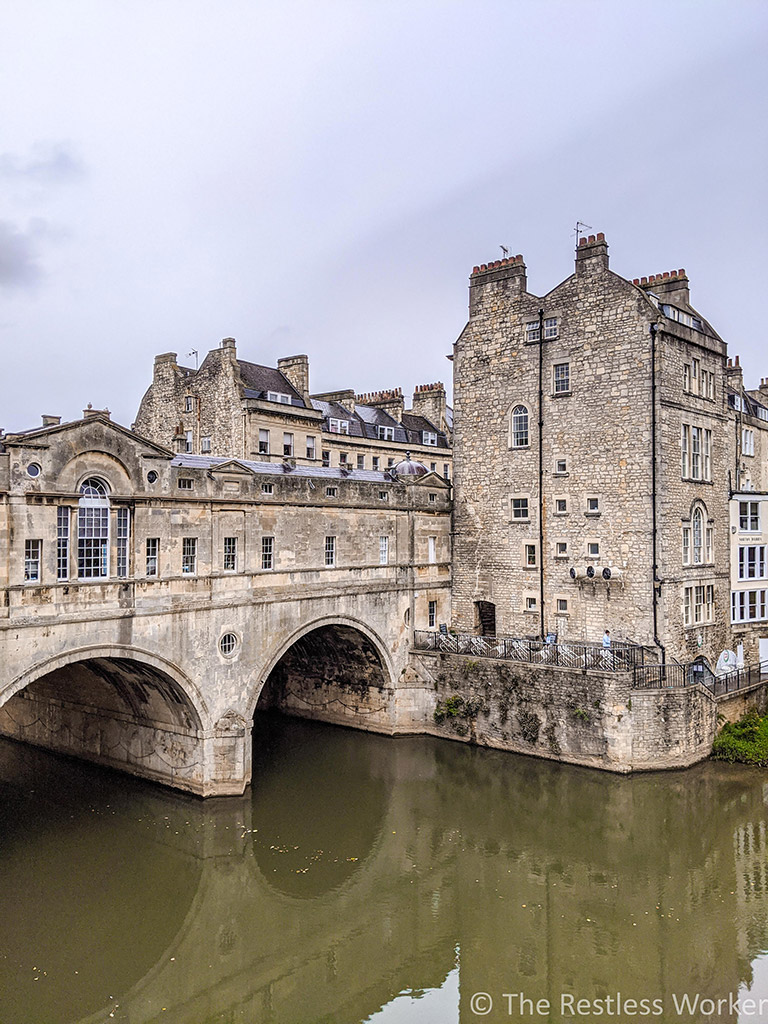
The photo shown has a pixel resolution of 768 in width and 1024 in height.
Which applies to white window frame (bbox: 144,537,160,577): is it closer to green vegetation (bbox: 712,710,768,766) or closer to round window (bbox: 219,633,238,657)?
round window (bbox: 219,633,238,657)

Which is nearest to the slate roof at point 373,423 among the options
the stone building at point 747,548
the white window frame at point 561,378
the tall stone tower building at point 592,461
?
the tall stone tower building at point 592,461

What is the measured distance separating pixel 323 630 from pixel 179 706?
24.8ft

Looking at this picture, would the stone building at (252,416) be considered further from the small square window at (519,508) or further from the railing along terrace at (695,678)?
the railing along terrace at (695,678)

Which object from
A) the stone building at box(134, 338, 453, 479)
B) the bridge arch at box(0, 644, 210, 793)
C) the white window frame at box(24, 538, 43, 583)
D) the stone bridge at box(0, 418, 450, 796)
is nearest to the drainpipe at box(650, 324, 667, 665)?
the stone bridge at box(0, 418, 450, 796)

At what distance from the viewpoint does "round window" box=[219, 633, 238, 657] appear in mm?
21953

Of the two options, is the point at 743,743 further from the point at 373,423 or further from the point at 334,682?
the point at 373,423

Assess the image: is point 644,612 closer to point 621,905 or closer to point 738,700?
point 738,700

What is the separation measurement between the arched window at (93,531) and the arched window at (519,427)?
50.9 feet

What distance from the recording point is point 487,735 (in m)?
26.5

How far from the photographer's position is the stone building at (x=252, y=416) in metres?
34.4

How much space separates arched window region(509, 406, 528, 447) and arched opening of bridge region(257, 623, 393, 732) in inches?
356

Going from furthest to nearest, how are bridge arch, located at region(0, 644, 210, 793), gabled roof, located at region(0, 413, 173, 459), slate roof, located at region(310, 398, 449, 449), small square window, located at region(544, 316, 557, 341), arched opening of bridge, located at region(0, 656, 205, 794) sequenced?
slate roof, located at region(310, 398, 449, 449) < small square window, located at region(544, 316, 557, 341) < arched opening of bridge, located at region(0, 656, 205, 794) < bridge arch, located at region(0, 644, 210, 793) < gabled roof, located at region(0, 413, 173, 459)

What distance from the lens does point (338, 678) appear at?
29.8 metres

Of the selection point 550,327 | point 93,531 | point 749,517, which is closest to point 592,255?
point 550,327
